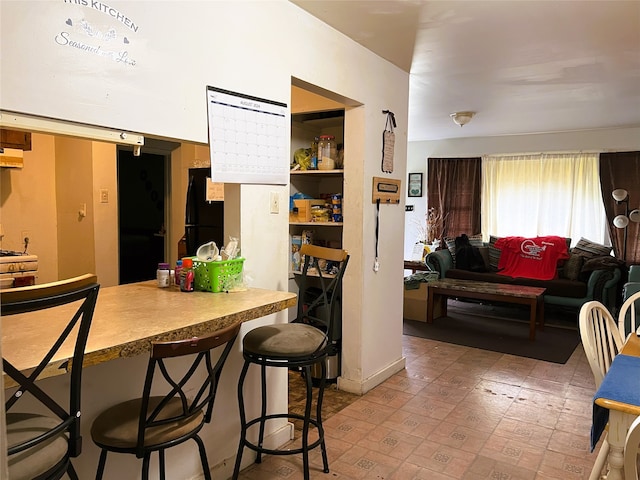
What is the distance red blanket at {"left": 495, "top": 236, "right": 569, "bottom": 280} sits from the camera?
19.5ft

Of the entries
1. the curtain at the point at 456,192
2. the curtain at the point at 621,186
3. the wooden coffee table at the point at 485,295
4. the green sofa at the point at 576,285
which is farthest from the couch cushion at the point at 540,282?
the curtain at the point at 456,192

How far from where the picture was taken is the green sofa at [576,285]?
5.25m

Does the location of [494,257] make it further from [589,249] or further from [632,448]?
[632,448]

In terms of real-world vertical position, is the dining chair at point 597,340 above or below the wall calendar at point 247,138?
below

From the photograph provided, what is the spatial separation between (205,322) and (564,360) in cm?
362

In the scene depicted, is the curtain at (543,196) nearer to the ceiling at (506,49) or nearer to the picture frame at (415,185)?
the picture frame at (415,185)

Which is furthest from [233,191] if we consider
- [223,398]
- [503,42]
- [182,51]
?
[503,42]

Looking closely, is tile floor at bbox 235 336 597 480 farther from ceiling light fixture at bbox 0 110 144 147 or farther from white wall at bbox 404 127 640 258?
white wall at bbox 404 127 640 258

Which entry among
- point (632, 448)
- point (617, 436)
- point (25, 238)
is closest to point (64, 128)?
point (632, 448)

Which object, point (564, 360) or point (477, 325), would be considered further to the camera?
point (477, 325)

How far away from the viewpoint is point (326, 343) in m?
2.08

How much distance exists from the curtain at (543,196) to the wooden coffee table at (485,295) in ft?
6.37

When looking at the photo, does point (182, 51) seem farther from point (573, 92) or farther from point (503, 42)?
point (573, 92)

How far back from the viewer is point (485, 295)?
4.90 metres
